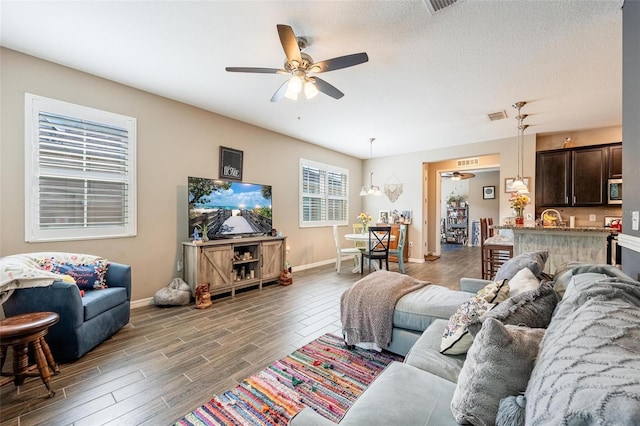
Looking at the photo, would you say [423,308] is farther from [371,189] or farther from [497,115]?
[371,189]

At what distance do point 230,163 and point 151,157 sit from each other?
1166mm

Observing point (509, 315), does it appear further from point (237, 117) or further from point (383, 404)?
point (237, 117)

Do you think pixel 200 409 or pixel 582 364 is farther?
pixel 200 409

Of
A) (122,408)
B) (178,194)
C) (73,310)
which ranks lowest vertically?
(122,408)

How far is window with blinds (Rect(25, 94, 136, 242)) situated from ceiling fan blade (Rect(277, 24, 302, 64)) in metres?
2.51

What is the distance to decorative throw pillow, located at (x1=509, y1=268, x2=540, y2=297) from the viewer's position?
62.7 inches

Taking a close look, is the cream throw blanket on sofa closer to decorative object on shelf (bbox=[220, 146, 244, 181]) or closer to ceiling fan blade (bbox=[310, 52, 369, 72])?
ceiling fan blade (bbox=[310, 52, 369, 72])

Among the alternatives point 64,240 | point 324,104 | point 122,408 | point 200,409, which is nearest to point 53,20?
point 64,240

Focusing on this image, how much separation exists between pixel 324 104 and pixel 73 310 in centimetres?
357

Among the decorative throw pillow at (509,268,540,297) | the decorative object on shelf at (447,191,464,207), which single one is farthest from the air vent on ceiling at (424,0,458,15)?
the decorative object on shelf at (447,191,464,207)

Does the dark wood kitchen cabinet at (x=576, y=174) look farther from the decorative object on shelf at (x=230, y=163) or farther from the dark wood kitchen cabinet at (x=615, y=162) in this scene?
the decorative object on shelf at (x=230, y=163)

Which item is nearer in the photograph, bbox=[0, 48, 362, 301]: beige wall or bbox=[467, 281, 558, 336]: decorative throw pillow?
bbox=[467, 281, 558, 336]: decorative throw pillow

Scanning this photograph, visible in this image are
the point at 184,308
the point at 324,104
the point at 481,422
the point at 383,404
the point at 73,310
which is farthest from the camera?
the point at 324,104

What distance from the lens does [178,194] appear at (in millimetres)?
3883
